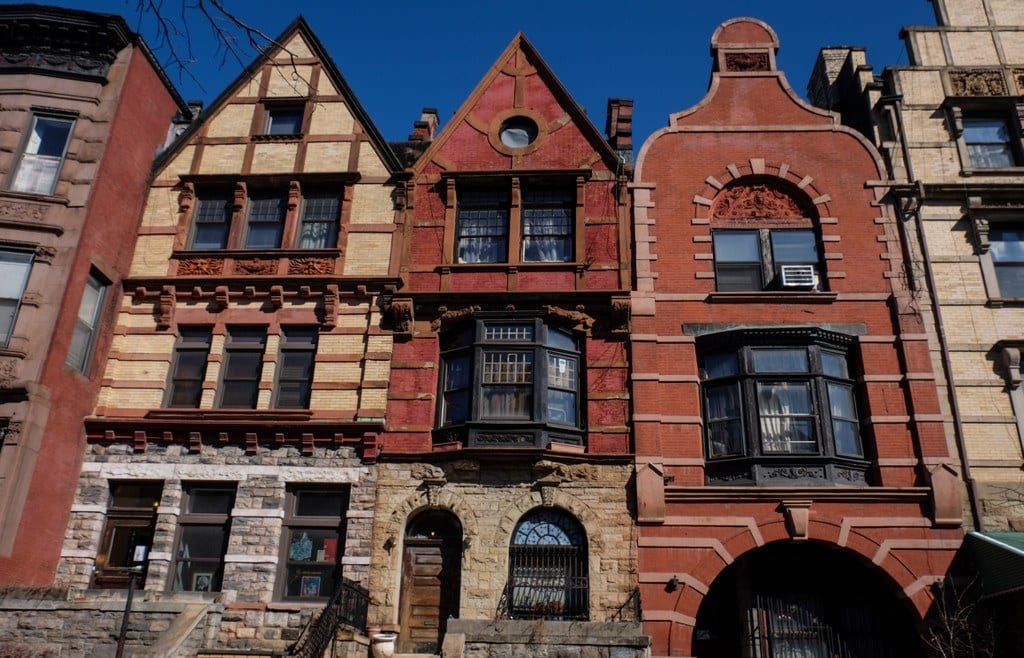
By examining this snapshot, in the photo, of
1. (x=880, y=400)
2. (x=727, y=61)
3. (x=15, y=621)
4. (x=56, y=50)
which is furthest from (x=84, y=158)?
(x=880, y=400)

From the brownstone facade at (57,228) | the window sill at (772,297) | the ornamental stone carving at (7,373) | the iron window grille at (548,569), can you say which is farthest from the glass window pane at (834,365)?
the ornamental stone carving at (7,373)

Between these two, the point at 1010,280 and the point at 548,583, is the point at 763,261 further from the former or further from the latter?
the point at 548,583

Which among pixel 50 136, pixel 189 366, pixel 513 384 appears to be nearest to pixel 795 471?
pixel 513 384

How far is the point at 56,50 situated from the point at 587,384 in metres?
14.8

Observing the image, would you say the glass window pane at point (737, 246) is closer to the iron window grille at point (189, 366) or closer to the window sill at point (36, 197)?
the iron window grille at point (189, 366)

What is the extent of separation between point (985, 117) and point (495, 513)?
1505 centimetres

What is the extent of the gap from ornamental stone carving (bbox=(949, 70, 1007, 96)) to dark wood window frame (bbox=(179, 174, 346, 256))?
14.8m

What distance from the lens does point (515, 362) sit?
1631cm

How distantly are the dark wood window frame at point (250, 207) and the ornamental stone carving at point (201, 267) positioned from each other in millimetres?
253

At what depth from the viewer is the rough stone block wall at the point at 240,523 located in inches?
579

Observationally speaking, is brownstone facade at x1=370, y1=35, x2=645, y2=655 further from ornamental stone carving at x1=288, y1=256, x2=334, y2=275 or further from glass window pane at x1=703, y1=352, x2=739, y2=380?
glass window pane at x1=703, y1=352, x2=739, y2=380

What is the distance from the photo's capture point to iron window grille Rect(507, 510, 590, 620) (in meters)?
14.5

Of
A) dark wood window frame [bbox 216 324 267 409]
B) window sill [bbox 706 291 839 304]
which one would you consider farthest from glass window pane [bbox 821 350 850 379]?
dark wood window frame [bbox 216 324 267 409]

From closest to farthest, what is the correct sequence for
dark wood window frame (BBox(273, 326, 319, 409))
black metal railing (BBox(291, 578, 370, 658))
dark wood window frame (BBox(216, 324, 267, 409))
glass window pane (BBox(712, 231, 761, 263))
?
black metal railing (BBox(291, 578, 370, 658)) < dark wood window frame (BBox(273, 326, 319, 409)) < dark wood window frame (BBox(216, 324, 267, 409)) < glass window pane (BBox(712, 231, 761, 263))
